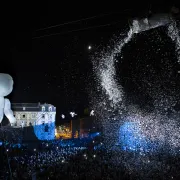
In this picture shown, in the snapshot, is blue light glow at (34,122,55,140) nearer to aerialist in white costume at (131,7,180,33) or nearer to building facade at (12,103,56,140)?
building facade at (12,103,56,140)

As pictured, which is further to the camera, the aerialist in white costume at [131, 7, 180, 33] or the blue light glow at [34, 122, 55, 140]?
the blue light glow at [34, 122, 55, 140]

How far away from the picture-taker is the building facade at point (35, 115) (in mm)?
60969

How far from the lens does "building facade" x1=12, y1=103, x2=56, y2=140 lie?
200 feet

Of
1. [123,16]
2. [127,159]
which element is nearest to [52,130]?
[127,159]

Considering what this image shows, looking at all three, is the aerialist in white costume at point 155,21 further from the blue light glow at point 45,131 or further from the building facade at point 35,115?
the building facade at point 35,115

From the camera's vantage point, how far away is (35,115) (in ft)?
210

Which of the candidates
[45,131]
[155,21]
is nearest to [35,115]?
[45,131]

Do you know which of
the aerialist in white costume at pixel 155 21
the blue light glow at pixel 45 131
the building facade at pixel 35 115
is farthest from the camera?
the building facade at pixel 35 115

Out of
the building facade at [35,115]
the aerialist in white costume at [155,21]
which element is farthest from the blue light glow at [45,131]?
the aerialist in white costume at [155,21]

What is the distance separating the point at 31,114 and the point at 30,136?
1843 centimetres

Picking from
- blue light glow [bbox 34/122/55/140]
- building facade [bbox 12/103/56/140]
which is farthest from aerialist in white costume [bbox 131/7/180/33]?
building facade [bbox 12/103/56/140]

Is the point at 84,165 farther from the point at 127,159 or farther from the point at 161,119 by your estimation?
the point at 161,119

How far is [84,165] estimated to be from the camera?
12.8m

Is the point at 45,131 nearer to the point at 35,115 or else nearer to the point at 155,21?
the point at 35,115
